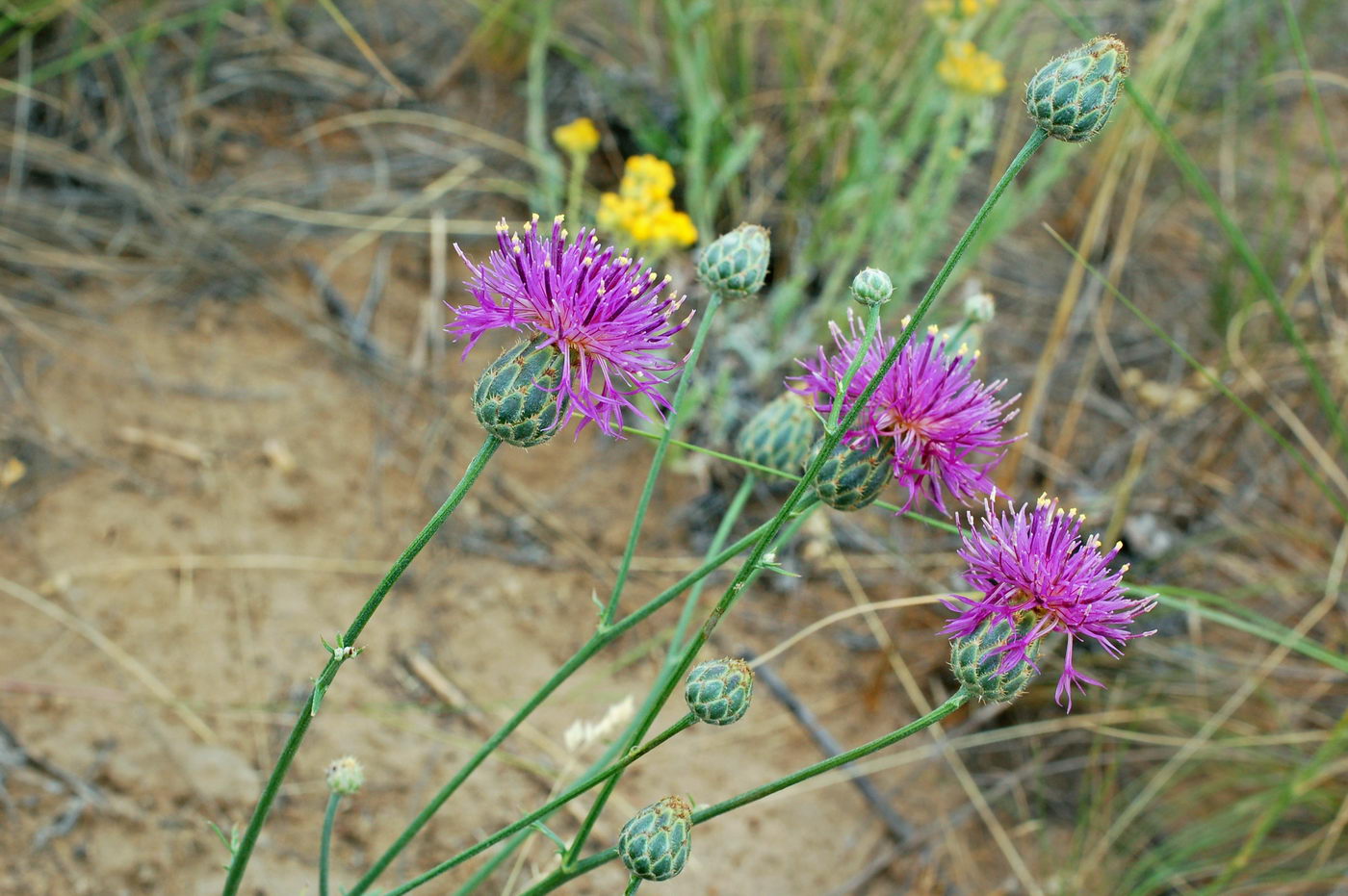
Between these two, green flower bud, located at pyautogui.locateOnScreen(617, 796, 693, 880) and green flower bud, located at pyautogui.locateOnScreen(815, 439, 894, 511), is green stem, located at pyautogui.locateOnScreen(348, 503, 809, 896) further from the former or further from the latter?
green flower bud, located at pyautogui.locateOnScreen(617, 796, 693, 880)

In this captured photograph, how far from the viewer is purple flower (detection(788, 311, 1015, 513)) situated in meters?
1.77

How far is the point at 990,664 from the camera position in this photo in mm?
1567

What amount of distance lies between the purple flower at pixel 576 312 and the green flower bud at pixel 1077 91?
1.83 ft

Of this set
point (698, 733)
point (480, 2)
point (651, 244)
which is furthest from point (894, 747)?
point (480, 2)

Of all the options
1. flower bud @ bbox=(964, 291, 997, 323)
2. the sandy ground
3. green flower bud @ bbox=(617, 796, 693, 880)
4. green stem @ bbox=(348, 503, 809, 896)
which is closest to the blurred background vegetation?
the sandy ground

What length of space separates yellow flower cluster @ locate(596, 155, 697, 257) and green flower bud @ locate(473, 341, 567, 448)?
2.13m

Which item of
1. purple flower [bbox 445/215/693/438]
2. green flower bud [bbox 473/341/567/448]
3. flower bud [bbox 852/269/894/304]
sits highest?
flower bud [bbox 852/269/894/304]

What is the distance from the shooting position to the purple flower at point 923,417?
1.77m

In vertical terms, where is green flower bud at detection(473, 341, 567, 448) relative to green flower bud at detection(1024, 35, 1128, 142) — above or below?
below

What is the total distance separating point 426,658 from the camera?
343 centimetres

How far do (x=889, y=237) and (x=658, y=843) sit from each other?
3.21m

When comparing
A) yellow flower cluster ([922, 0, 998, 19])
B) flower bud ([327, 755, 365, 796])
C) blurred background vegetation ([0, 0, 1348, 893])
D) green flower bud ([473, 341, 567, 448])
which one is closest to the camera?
green flower bud ([473, 341, 567, 448])

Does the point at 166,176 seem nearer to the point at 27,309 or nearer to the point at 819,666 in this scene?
the point at 27,309

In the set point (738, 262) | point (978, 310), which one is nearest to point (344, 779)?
point (738, 262)
